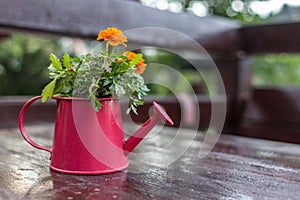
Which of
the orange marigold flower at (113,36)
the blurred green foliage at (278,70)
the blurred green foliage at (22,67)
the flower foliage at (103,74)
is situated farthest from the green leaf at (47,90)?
the blurred green foliage at (278,70)

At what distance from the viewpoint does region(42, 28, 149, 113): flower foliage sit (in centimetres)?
63

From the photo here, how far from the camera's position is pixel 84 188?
0.57 meters

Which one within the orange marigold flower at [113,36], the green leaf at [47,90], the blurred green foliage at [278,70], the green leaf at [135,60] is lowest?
the green leaf at [47,90]

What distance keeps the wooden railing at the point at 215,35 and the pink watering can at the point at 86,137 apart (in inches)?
25.6

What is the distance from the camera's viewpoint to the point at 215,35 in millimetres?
1897

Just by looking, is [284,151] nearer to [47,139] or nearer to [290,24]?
[47,139]

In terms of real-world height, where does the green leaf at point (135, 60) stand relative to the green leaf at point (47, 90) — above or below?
above

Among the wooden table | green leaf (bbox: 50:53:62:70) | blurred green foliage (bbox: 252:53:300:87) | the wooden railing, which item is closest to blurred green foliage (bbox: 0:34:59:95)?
the wooden railing

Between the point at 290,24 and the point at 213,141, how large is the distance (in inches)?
38.5

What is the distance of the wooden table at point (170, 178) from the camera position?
21.6 inches

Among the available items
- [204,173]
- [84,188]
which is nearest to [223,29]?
[204,173]

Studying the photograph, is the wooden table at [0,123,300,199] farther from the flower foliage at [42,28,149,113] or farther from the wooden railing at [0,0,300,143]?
the wooden railing at [0,0,300,143]

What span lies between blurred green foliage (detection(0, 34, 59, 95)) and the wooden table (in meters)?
2.74

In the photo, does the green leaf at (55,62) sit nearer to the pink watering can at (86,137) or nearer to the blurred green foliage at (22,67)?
the pink watering can at (86,137)
